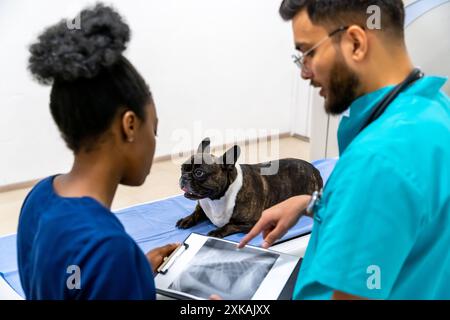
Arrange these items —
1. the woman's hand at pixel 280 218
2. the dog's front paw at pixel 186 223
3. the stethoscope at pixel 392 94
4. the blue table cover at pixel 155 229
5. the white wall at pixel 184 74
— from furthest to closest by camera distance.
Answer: the white wall at pixel 184 74 < the dog's front paw at pixel 186 223 < the blue table cover at pixel 155 229 < the woman's hand at pixel 280 218 < the stethoscope at pixel 392 94

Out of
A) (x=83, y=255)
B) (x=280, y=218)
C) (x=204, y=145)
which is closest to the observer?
(x=83, y=255)

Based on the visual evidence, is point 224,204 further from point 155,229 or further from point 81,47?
point 81,47

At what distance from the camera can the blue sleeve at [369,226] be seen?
2.47 feet

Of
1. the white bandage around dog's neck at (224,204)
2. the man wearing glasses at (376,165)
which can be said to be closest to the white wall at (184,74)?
the white bandage around dog's neck at (224,204)

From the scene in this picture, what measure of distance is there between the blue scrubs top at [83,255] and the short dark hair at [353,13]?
57 cm

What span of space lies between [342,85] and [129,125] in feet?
1.43

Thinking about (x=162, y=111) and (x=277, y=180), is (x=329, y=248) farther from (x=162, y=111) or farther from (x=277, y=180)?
(x=162, y=111)

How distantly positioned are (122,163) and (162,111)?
A: 8.62 feet

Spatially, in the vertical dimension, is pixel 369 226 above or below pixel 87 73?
below

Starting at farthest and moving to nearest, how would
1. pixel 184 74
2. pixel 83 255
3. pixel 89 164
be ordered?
1. pixel 184 74
2. pixel 89 164
3. pixel 83 255

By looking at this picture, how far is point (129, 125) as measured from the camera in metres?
0.80

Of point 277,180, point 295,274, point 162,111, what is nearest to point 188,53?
point 162,111

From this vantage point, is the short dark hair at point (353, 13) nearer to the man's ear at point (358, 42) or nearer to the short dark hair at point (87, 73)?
the man's ear at point (358, 42)

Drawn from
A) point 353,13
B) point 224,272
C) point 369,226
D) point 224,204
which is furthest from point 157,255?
point 353,13
